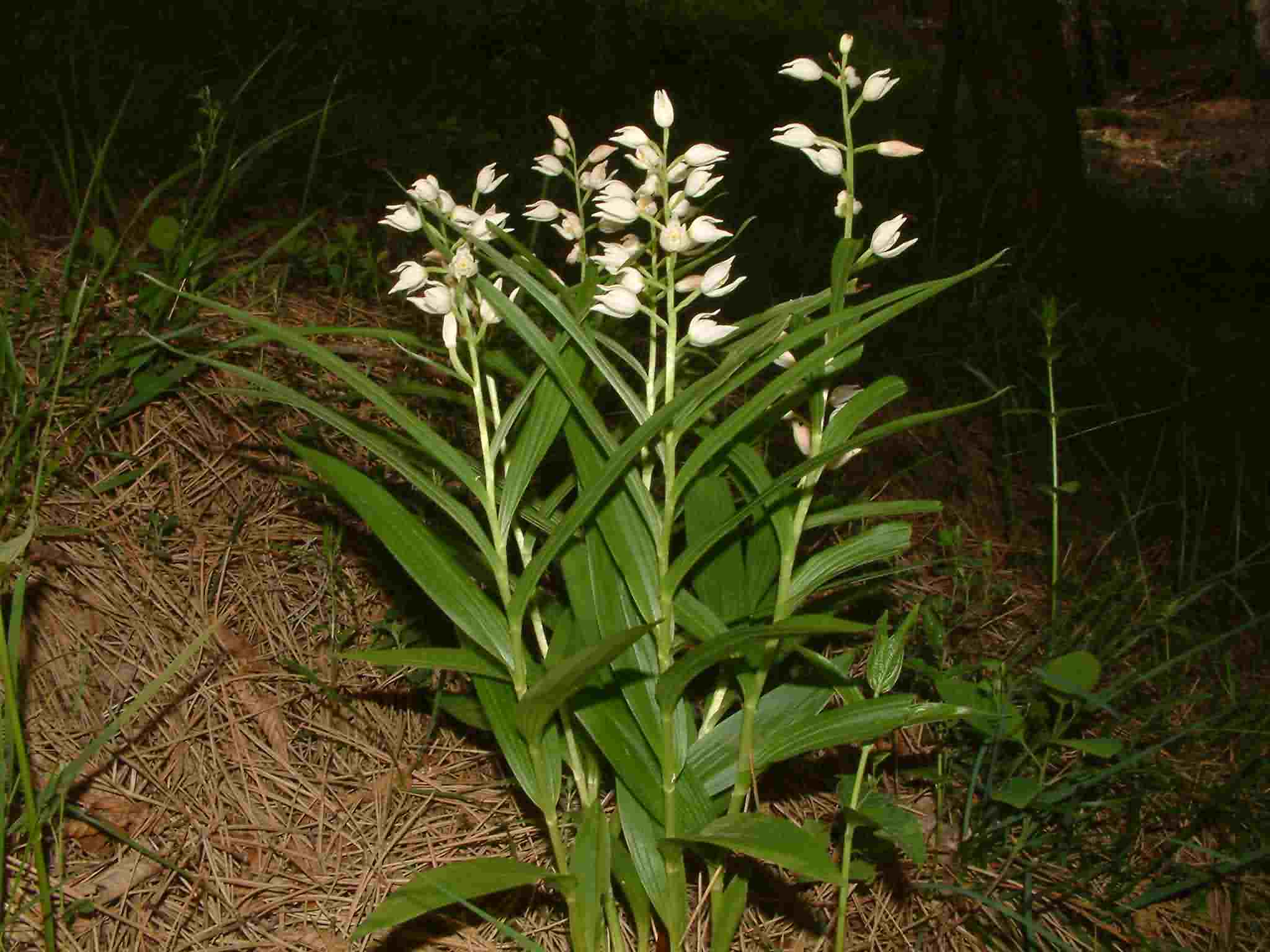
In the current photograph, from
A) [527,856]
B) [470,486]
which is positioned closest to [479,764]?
[527,856]

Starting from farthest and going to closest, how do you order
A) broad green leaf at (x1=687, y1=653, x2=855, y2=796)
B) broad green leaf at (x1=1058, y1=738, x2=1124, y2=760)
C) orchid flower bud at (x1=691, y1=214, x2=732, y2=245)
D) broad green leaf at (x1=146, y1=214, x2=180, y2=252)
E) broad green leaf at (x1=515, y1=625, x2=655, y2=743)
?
broad green leaf at (x1=146, y1=214, x2=180, y2=252)
broad green leaf at (x1=1058, y1=738, x2=1124, y2=760)
broad green leaf at (x1=687, y1=653, x2=855, y2=796)
orchid flower bud at (x1=691, y1=214, x2=732, y2=245)
broad green leaf at (x1=515, y1=625, x2=655, y2=743)

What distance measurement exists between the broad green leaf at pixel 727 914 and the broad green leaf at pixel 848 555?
43 centimetres

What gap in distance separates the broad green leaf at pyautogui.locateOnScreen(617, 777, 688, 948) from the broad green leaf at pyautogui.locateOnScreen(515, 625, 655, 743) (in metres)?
0.22

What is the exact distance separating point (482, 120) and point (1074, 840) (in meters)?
2.76

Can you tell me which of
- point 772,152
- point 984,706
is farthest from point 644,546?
point 772,152

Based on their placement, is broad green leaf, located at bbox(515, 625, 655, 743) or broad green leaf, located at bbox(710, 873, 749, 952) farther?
broad green leaf, located at bbox(710, 873, 749, 952)

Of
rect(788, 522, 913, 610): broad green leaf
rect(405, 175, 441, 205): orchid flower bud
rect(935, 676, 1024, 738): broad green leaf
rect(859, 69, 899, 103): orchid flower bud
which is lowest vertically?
rect(935, 676, 1024, 738): broad green leaf

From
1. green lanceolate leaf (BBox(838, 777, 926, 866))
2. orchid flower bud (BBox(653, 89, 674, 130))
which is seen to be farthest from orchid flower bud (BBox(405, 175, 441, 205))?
green lanceolate leaf (BBox(838, 777, 926, 866))

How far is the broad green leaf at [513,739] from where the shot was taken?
161cm

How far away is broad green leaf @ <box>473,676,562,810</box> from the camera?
1.61 metres

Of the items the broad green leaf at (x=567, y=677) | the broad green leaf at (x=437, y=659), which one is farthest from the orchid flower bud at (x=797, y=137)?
the broad green leaf at (x=437, y=659)

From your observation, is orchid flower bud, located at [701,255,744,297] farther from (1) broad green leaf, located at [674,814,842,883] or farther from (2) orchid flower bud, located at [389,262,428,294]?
(1) broad green leaf, located at [674,814,842,883]

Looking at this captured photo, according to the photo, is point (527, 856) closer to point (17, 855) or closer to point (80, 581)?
point (17, 855)

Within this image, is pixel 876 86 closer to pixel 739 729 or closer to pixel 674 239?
pixel 674 239
